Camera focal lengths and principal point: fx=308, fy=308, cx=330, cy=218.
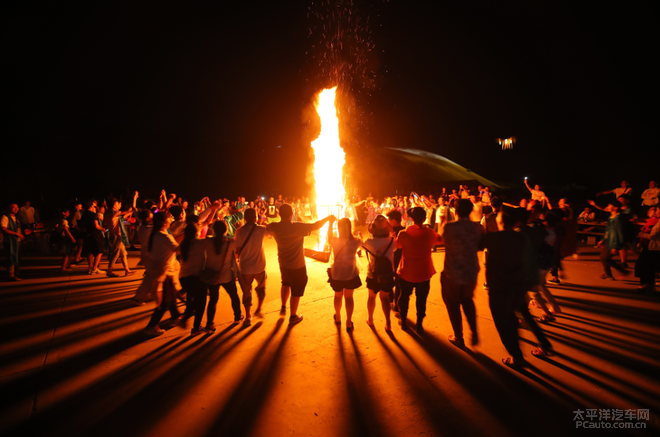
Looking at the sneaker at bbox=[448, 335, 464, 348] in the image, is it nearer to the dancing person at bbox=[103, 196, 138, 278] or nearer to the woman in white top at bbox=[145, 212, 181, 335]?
the woman in white top at bbox=[145, 212, 181, 335]

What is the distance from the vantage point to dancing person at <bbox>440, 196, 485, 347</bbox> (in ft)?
12.9

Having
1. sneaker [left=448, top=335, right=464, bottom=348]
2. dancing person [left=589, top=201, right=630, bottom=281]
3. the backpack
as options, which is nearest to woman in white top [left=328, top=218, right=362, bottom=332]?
the backpack

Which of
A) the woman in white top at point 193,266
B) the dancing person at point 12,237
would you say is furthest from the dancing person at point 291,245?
the dancing person at point 12,237

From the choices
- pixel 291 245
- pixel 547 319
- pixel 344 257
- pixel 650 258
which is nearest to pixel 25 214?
pixel 291 245

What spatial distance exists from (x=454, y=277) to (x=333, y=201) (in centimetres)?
1068

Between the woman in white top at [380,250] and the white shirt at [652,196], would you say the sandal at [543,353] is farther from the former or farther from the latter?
the white shirt at [652,196]

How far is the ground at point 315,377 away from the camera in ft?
9.28

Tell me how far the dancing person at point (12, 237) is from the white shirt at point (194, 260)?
6.12 meters

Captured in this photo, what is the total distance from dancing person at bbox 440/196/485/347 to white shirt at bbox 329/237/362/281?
1267mm

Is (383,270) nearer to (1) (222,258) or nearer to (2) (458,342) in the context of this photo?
(2) (458,342)

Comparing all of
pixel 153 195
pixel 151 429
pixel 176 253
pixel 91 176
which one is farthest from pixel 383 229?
pixel 91 176

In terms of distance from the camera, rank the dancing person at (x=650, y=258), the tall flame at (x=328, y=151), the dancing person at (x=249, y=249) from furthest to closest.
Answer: the tall flame at (x=328, y=151), the dancing person at (x=650, y=258), the dancing person at (x=249, y=249)

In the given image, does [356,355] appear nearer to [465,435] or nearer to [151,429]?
[465,435]

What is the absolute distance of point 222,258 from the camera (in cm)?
456
